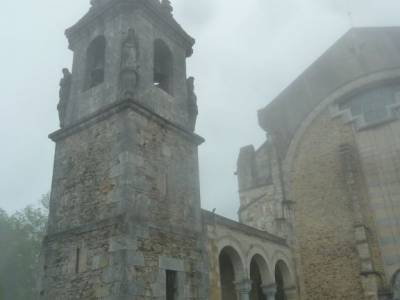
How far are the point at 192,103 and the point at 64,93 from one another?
3.38 meters

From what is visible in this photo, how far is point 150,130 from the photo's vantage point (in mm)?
9797

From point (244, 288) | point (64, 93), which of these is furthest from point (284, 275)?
point (64, 93)

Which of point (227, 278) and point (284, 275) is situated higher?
point (284, 275)

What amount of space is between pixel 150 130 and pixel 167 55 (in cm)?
294

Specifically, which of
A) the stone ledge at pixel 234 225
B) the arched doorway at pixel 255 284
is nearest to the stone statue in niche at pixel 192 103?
the stone ledge at pixel 234 225

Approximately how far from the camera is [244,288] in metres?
11.3

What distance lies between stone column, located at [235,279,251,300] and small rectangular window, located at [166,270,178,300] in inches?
117

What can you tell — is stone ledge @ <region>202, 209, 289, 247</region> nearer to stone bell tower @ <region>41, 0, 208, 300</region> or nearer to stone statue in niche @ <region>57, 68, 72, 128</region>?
stone bell tower @ <region>41, 0, 208, 300</region>

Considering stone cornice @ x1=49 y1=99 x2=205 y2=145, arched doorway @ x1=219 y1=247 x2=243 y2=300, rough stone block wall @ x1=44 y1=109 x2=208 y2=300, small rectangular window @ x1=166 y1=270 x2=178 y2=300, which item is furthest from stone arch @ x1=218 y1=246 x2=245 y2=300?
stone cornice @ x1=49 y1=99 x2=205 y2=145

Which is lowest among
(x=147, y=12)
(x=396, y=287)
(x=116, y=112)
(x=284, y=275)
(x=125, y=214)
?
(x=396, y=287)

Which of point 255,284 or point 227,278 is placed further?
point 255,284

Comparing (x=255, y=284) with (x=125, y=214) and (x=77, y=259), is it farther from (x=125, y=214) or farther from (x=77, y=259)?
(x=125, y=214)

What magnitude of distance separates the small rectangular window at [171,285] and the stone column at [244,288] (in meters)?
2.97

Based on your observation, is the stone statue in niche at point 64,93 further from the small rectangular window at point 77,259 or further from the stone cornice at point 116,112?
the small rectangular window at point 77,259
